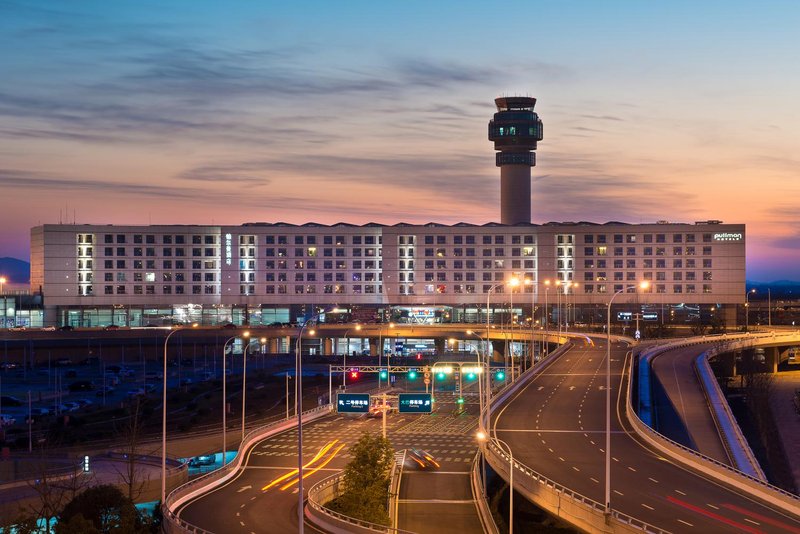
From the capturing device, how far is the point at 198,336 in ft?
531

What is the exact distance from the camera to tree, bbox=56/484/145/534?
4350cm

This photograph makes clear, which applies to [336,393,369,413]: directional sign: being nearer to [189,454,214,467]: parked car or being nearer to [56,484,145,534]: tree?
[189,454,214,467]: parked car

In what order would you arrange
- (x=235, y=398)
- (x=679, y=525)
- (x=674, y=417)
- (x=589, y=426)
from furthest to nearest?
(x=235, y=398) → (x=674, y=417) → (x=589, y=426) → (x=679, y=525)

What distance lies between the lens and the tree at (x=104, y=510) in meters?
43.5

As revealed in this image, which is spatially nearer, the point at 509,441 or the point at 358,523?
the point at 358,523

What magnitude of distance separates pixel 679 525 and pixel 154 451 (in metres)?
44.8

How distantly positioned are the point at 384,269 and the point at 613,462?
427 feet

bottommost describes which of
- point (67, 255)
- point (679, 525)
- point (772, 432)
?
point (772, 432)

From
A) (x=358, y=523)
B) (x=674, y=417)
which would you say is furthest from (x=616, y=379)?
(x=358, y=523)

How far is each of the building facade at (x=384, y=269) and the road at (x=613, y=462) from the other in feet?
274

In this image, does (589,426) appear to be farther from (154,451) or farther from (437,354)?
(437,354)

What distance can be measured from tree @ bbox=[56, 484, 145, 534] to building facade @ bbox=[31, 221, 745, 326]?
5343 inches

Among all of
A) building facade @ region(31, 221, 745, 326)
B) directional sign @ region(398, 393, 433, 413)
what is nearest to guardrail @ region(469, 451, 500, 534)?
directional sign @ region(398, 393, 433, 413)

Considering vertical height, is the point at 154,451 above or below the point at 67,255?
below
